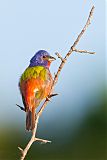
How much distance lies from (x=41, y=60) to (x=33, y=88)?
0.98 meters

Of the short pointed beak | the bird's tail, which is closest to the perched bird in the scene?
the bird's tail

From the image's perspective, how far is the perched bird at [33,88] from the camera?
8.96 metres

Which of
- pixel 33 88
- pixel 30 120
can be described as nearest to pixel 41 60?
pixel 33 88

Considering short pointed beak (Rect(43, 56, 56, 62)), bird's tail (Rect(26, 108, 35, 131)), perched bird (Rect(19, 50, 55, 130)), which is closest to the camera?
bird's tail (Rect(26, 108, 35, 131))

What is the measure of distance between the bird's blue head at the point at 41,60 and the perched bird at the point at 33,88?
0.31 meters

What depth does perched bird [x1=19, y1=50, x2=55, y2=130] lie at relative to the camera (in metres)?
8.96

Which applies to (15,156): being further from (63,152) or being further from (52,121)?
(52,121)

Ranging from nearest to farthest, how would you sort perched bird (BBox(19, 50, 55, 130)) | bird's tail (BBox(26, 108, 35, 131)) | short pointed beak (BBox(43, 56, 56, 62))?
bird's tail (BBox(26, 108, 35, 131)) → perched bird (BBox(19, 50, 55, 130)) → short pointed beak (BBox(43, 56, 56, 62))

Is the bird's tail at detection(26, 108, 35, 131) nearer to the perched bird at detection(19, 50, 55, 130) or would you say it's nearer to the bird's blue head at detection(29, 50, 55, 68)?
the perched bird at detection(19, 50, 55, 130)

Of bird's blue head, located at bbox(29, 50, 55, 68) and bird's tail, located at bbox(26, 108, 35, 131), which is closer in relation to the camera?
bird's tail, located at bbox(26, 108, 35, 131)

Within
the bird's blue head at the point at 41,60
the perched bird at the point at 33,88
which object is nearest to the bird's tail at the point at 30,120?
the perched bird at the point at 33,88

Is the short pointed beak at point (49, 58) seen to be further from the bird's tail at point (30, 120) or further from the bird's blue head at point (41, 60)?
the bird's tail at point (30, 120)

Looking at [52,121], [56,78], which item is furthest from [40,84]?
[52,121]

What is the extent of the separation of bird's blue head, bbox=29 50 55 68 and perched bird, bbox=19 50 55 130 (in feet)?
1.02
